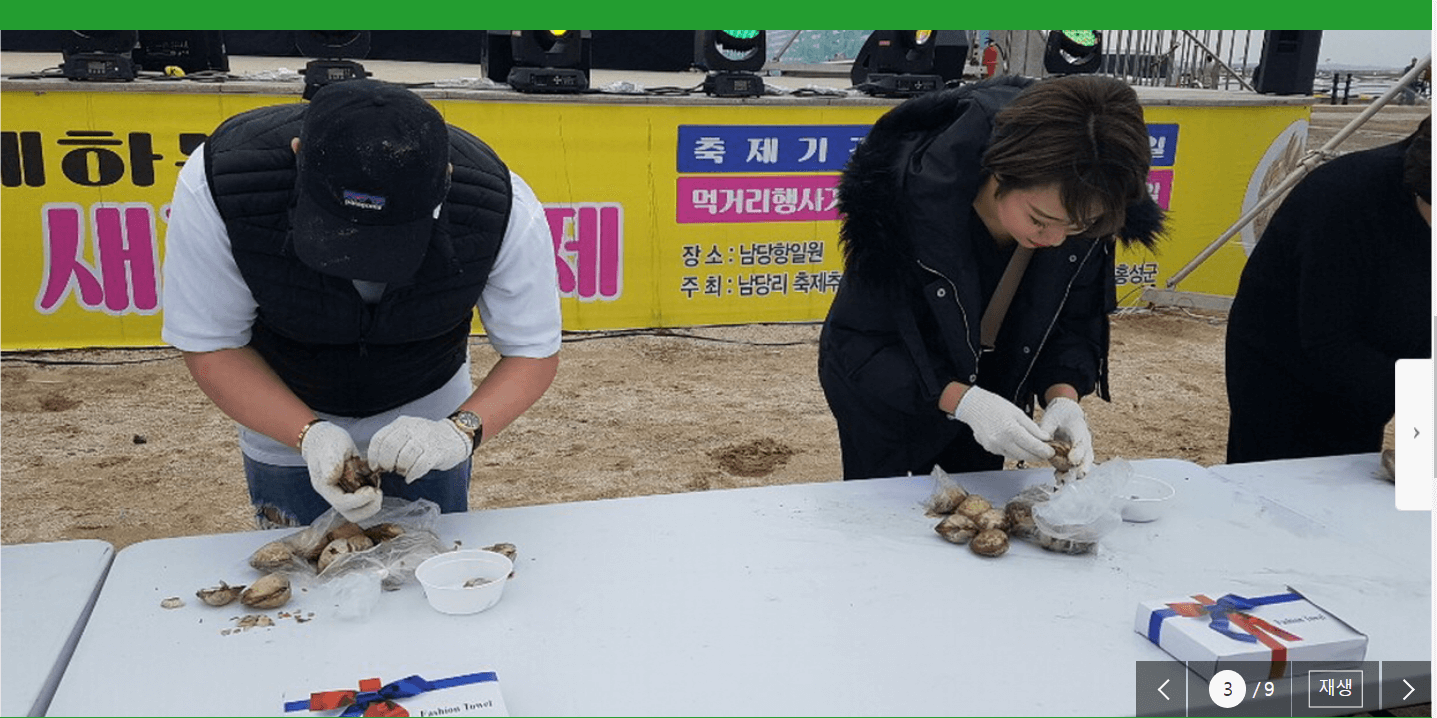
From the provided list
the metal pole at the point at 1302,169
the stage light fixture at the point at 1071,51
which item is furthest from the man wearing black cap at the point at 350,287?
the stage light fixture at the point at 1071,51

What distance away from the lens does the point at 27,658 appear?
115cm

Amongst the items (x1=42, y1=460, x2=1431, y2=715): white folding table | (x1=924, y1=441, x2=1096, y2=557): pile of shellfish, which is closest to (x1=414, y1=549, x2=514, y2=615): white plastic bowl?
(x1=42, y1=460, x2=1431, y2=715): white folding table

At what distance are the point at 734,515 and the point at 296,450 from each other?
668mm

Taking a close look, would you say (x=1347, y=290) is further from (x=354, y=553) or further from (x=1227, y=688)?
(x=354, y=553)

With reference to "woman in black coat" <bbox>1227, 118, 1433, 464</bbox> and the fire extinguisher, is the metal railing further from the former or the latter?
"woman in black coat" <bbox>1227, 118, 1433, 464</bbox>

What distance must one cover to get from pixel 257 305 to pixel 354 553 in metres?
0.40

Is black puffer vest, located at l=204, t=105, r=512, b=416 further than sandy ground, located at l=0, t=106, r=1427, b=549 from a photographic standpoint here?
No

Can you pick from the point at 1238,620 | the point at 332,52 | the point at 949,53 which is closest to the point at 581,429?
the point at 332,52

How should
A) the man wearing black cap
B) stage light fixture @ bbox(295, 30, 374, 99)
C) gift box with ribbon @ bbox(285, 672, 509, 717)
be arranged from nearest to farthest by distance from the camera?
gift box with ribbon @ bbox(285, 672, 509, 717) < the man wearing black cap < stage light fixture @ bbox(295, 30, 374, 99)

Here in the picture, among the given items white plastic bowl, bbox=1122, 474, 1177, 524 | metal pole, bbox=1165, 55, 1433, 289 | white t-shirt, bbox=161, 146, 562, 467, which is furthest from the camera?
metal pole, bbox=1165, 55, 1433, 289

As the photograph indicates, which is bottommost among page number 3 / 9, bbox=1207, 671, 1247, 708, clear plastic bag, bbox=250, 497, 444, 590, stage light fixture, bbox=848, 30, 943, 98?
page number 3 / 9, bbox=1207, 671, 1247, 708

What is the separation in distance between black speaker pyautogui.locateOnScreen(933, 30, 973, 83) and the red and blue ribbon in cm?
446

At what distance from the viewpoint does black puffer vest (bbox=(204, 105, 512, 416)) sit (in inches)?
55.8

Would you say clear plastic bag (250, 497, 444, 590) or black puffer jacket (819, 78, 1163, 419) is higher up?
black puffer jacket (819, 78, 1163, 419)
